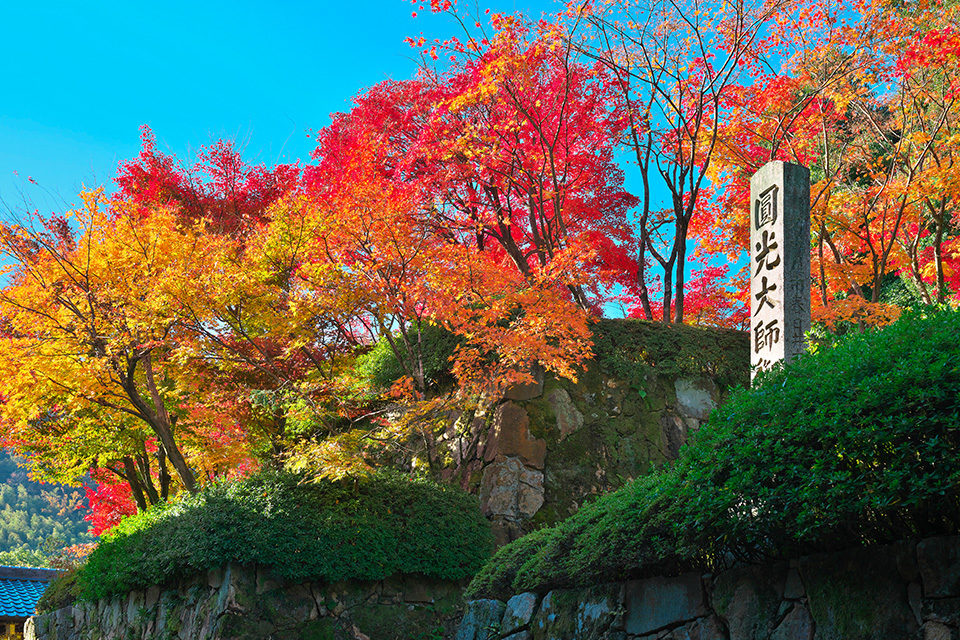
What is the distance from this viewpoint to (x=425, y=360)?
12.2 meters

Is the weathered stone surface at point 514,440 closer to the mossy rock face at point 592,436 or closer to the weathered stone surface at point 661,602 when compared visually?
the mossy rock face at point 592,436

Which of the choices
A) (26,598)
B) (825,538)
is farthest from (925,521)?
(26,598)

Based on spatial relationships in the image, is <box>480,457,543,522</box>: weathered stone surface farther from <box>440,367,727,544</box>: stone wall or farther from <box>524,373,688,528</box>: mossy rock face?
<box>524,373,688,528</box>: mossy rock face

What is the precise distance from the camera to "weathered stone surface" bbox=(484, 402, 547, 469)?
1070 cm

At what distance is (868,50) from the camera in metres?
12.5

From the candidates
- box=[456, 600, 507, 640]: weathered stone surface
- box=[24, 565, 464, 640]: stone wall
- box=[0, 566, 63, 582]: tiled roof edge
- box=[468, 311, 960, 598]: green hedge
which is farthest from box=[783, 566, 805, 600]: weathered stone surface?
box=[0, 566, 63, 582]: tiled roof edge

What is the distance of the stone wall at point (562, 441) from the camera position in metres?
10.5

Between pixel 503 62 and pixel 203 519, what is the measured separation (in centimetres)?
806

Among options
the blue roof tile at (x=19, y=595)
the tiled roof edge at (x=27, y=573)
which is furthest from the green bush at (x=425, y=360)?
the tiled roof edge at (x=27, y=573)

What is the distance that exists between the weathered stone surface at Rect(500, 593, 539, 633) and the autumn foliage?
3.43 meters

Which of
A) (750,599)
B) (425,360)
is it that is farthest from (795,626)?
(425,360)

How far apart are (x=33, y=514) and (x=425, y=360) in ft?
141

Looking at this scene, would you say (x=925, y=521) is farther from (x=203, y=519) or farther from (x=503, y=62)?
(x=503, y=62)

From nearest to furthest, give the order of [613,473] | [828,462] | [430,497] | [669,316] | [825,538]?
1. [828,462]
2. [825,538]
3. [430,497]
4. [613,473]
5. [669,316]
